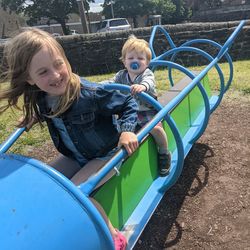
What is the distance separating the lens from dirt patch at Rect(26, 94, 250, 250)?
9.19ft

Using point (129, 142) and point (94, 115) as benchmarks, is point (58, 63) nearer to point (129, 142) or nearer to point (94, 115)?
point (94, 115)

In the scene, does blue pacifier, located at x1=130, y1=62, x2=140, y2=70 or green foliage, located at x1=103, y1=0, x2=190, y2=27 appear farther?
green foliage, located at x1=103, y1=0, x2=190, y2=27

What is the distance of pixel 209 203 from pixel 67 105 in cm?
163

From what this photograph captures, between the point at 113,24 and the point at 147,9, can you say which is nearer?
the point at 113,24

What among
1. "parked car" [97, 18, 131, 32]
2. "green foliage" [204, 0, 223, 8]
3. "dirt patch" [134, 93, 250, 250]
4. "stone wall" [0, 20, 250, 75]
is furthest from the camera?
"green foliage" [204, 0, 223, 8]

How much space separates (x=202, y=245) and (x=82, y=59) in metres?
7.40

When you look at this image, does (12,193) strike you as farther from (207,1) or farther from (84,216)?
(207,1)

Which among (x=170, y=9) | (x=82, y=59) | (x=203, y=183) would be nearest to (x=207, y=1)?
(x=170, y=9)

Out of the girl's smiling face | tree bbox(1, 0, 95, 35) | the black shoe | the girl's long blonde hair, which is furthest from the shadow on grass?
tree bbox(1, 0, 95, 35)

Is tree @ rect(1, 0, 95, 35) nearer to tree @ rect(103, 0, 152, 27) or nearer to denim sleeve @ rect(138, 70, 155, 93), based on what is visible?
tree @ rect(103, 0, 152, 27)

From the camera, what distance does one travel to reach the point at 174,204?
3250 mm

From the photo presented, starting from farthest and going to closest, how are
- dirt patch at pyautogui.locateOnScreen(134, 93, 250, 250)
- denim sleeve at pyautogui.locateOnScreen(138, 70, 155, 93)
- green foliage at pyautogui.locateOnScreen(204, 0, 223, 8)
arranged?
green foliage at pyautogui.locateOnScreen(204, 0, 223, 8)
denim sleeve at pyautogui.locateOnScreen(138, 70, 155, 93)
dirt patch at pyautogui.locateOnScreen(134, 93, 250, 250)

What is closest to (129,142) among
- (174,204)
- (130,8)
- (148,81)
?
(148,81)

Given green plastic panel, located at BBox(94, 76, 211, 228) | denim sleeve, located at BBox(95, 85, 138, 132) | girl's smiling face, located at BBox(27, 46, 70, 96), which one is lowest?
green plastic panel, located at BBox(94, 76, 211, 228)
